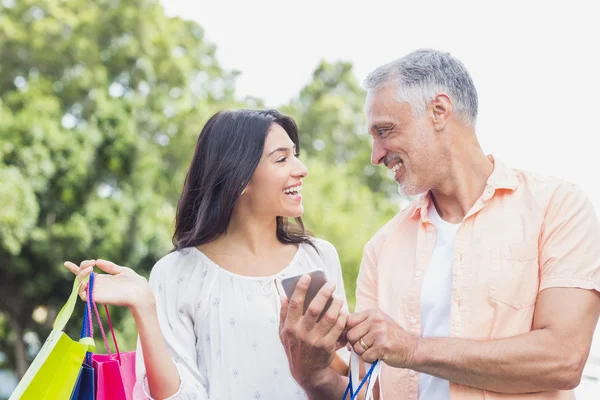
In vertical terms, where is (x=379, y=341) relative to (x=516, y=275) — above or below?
below

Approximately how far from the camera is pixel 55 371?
5.85ft

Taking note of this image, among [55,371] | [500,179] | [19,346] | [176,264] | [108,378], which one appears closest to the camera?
[55,371]

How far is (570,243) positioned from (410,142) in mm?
535

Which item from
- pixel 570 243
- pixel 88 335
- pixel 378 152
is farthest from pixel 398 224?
pixel 88 335

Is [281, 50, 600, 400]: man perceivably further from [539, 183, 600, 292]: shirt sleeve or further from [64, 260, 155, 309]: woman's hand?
[64, 260, 155, 309]: woman's hand

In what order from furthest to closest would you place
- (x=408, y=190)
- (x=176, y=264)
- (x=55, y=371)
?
(x=176, y=264) → (x=408, y=190) → (x=55, y=371)

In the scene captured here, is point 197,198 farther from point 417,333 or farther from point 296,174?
point 417,333

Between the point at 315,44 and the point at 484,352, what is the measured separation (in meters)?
27.4

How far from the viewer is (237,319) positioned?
235 centimetres

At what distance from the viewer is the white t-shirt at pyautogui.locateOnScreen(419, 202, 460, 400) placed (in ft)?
6.86

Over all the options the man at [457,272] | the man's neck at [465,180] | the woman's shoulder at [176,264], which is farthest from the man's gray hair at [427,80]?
the woman's shoulder at [176,264]

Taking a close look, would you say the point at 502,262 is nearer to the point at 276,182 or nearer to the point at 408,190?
the point at 408,190

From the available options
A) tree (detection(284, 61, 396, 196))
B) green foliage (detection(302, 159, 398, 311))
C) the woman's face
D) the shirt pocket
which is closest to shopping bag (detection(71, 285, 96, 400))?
the woman's face

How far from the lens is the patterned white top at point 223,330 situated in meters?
2.29
